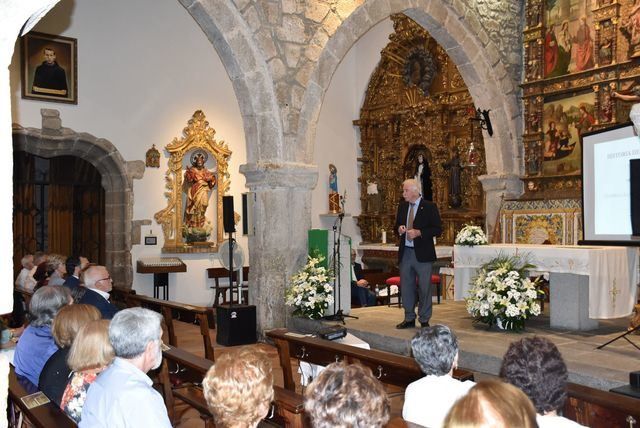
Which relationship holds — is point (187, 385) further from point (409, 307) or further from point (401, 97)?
point (401, 97)

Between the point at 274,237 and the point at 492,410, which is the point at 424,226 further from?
the point at 492,410

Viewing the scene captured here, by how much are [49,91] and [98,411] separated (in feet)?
32.6

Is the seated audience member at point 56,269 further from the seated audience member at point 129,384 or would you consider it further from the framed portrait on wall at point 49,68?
the framed portrait on wall at point 49,68

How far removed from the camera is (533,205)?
33.4ft

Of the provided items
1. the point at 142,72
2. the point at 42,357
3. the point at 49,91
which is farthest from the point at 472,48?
the point at 42,357

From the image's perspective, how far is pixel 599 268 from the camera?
6.52 meters

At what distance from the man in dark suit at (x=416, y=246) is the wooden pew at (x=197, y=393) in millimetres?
2883

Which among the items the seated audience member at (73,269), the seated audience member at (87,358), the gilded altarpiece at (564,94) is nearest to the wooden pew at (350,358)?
the seated audience member at (87,358)

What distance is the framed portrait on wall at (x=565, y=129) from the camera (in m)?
9.62

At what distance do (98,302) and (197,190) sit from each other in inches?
307

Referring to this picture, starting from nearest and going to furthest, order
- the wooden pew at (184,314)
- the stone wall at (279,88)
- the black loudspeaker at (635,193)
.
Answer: the black loudspeaker at (635,193)
the wooden pew at (184,314)
the stone wall at (279,88)

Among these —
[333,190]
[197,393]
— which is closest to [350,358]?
[197,393]

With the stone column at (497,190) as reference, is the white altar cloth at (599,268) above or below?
below

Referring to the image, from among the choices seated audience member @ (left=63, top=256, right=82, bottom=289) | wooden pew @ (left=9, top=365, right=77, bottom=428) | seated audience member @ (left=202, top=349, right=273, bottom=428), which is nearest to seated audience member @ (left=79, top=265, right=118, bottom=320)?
seated audience member @ (left=63, top=256, right=82, bottom=289)
